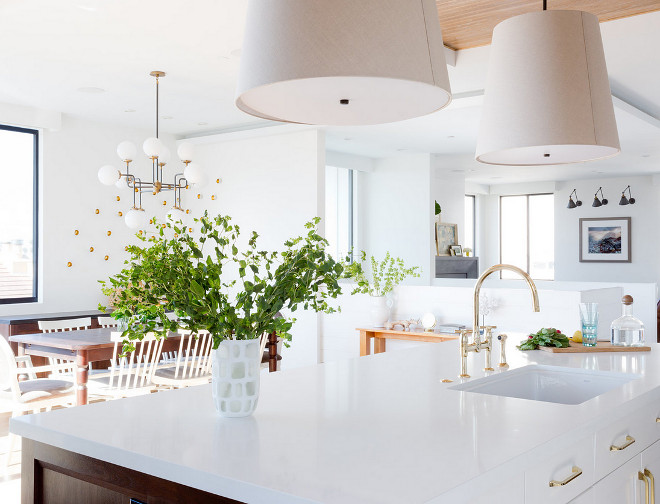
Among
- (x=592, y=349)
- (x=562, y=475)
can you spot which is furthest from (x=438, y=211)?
(x=562, y=475)

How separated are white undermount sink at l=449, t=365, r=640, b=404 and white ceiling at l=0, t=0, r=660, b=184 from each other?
2.52 m

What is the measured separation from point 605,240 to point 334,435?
11.5 metres

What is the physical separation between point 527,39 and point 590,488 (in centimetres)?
130

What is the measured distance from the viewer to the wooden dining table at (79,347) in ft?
14.2

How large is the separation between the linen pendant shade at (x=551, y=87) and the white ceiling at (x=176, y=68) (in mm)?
2077

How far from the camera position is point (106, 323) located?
5.83 metres

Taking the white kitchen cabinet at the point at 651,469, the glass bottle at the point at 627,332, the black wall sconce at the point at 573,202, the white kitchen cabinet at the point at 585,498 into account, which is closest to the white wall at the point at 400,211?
the black wall sconce at the point at 573,202

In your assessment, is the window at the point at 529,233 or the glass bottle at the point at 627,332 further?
the window at the point at 529,233

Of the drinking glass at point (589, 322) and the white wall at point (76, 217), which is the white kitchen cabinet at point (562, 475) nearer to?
the drinking glass at point (589, 322)

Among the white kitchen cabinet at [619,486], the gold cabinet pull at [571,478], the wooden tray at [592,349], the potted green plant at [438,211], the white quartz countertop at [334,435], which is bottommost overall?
the white kitchen cabinet at [619,486]

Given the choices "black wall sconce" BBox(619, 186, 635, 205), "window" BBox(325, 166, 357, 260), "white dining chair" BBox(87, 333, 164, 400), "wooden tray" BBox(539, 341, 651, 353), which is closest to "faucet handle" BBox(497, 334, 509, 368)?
"wooden tray" BBox(539, 341, 651, 353)

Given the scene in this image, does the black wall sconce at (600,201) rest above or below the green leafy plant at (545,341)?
above

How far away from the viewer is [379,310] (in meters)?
6.03

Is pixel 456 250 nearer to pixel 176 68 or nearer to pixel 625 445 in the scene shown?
pixel 176 68
